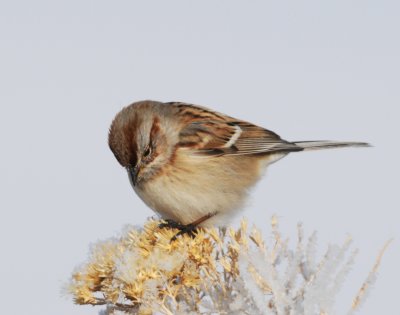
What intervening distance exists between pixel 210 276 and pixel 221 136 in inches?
113

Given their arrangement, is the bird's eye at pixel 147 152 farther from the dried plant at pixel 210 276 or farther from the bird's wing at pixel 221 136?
the dried plant at pixel 210 276

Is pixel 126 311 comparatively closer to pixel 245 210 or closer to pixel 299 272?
pixel 299 272

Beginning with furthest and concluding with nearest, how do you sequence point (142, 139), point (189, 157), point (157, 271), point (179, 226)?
point (189, 157) → point (142, 139) → point (179, 226) → point (157, 271)

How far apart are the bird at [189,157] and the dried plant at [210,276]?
130cm

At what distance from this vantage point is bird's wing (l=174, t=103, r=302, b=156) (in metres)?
6.70

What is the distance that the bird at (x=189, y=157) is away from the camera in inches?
239

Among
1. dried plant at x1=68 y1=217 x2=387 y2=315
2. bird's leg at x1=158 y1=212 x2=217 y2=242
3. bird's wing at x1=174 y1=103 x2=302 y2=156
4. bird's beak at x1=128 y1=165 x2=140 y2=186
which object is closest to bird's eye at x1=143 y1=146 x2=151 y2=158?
bird's beak at x1=128 y1=165 x2=140 y2=186

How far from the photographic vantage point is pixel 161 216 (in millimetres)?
6301

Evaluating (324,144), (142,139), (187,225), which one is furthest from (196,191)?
(324,144)

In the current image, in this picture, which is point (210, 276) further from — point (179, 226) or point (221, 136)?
point (221, 136)

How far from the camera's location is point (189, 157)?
6457mm

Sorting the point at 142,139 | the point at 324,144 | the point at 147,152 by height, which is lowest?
the point at 324,144

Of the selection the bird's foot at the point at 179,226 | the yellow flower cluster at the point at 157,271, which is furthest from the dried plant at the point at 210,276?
the bird's foot at the point at 179,226

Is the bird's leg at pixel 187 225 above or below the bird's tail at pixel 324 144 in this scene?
below
